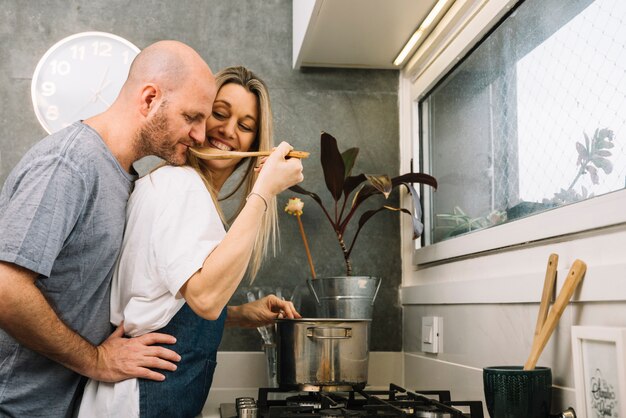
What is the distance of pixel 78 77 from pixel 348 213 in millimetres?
1066

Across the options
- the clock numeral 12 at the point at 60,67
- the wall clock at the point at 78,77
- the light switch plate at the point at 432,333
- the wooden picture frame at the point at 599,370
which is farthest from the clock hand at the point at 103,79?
the wooden picture frame at the point at 599,370

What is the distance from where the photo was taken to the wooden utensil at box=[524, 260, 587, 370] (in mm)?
1132

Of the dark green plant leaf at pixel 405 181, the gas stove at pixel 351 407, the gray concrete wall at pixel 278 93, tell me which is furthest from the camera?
the gray concrete wall at pixel 278 93

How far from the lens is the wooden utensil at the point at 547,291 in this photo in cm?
121

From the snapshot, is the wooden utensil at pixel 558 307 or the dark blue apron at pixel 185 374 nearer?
the wooden utensil at pixel 558 307

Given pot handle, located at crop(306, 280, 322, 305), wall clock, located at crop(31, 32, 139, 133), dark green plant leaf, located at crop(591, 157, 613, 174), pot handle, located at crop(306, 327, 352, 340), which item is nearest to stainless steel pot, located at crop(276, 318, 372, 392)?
pot handle, located at crop(306, 327, 352, 340)

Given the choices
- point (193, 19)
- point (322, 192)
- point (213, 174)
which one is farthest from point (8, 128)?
point (322, 192)

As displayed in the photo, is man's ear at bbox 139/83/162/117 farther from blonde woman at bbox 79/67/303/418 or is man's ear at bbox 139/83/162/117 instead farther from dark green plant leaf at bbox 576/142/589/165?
dark green plant leaf at bbox 576/142/589/165

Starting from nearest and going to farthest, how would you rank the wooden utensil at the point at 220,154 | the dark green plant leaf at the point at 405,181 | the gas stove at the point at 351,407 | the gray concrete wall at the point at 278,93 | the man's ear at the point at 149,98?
the gas stove at the point at 351,407, the man's ear at the point at 149,98, the wooden utensil at the point at 220,154, the dark green plant leaf at the point at 405,181, the gray concrete wall at the point at 278,93

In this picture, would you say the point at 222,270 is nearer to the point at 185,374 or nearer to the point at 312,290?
the point at 185,374

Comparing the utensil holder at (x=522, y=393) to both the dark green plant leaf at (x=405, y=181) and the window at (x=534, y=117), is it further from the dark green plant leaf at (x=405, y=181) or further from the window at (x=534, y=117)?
the dark green plant leaf at (x=405, y=181)

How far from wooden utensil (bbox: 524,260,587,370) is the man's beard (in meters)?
0.86

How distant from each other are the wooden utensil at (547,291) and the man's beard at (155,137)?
2.72ft

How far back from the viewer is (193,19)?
7.77ft
